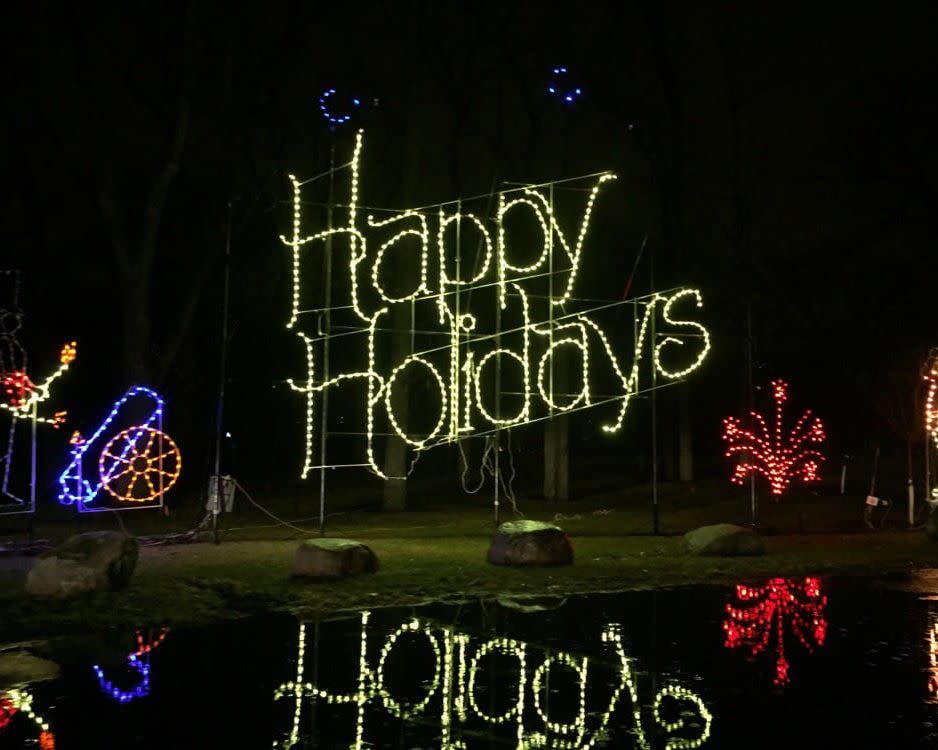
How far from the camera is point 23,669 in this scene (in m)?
7.82

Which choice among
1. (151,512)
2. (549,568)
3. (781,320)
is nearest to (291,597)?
(549,568)

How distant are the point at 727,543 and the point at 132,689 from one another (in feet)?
27.5

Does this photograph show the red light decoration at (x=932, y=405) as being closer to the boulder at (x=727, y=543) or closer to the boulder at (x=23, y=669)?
the boulder at (x=727, y=543)

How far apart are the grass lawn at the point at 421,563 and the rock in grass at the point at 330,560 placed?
0.21 metres

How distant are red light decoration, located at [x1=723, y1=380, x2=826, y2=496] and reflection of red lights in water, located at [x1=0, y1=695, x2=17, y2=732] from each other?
15.7 m

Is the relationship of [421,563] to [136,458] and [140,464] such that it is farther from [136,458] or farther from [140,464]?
[140,464]

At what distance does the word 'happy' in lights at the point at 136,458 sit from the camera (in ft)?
53.2

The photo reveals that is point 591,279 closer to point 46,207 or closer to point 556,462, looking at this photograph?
point 556,462

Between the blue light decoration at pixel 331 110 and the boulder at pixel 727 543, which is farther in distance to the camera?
the blue light decoration at pixel 331 110

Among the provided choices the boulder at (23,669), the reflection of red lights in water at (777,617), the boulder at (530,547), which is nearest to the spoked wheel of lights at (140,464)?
the boulder at (530,547)

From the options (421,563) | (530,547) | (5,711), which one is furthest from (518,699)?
(421,563)

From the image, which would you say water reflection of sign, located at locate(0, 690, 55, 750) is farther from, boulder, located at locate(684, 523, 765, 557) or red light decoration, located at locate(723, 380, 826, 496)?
red light decoration, located at locate(723, 380, 826, 496)

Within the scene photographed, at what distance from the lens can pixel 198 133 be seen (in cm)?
2241

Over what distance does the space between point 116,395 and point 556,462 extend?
1021 centimetres
